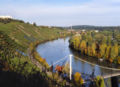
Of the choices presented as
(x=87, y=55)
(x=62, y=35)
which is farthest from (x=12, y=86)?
(x=62, y=35)

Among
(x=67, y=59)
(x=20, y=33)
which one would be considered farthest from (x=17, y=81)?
(x=20, y=33)

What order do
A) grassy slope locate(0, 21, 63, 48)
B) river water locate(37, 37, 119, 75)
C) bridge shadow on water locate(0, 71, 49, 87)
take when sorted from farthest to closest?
grassy slope locate(0, 21, 63, 48) < river water locate(37, 37, 119, 75) < bridge shadow on water locate(0, 71, 49, 87)

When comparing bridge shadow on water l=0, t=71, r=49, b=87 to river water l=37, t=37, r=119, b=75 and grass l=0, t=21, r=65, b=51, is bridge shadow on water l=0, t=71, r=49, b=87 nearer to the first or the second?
river water l=37, t=37, r=119, b=75

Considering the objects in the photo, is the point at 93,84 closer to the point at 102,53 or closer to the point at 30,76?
the point at 30,76

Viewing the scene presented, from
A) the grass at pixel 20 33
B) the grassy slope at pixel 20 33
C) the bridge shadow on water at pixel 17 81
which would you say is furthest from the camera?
the grassy slope at pixel 20 33

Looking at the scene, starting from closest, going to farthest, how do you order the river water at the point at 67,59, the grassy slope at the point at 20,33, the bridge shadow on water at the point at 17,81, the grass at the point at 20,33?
the bridge shadow on water at the point at 17,81 < the river water at the point at 67,59 < the grass at the point at 20,33 < the grassy slope at the point at 20,33

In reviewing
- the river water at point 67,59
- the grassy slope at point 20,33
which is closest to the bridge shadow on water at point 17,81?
the river water at point 67,59

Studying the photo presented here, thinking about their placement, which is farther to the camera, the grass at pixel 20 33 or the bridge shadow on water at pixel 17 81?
the grass at pixel 20 33

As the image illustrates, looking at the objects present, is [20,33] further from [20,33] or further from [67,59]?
[67,59]

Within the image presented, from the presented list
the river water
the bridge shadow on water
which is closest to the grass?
the river water

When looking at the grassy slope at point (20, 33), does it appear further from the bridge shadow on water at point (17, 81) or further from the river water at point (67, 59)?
the bridge shadow on water at point (17, 81)

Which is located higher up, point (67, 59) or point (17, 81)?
point (17, 81)
